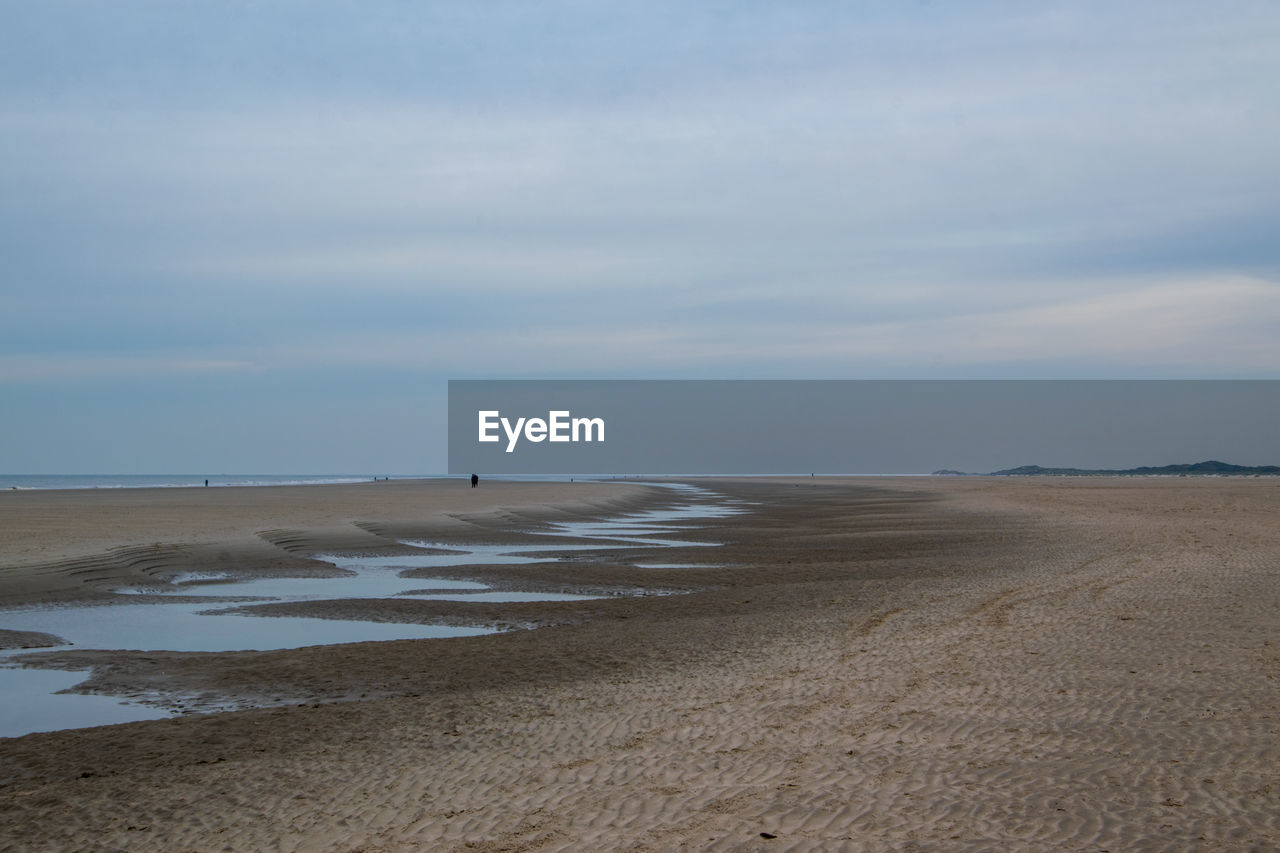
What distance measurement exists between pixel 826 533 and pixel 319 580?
17455 millimetres

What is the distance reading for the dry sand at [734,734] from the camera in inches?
262

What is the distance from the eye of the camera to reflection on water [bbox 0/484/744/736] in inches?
401

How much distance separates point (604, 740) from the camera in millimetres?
8719

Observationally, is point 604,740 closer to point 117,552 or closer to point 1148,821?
point 1148,821

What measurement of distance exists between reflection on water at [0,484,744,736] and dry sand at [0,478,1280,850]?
693mm

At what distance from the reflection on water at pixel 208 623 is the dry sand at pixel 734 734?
0.69 meters

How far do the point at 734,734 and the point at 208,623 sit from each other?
32.1 ft

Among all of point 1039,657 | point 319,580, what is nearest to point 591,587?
point 319,580

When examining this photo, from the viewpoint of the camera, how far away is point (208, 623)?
49.9ft

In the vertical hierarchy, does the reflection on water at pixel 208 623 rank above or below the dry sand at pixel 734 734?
below

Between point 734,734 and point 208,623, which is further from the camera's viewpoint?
point 208,623

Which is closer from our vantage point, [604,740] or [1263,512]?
[604,740]

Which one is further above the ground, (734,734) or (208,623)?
(734,734)

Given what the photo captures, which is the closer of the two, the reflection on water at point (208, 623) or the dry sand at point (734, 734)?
the dry sand at point (734, 734)
